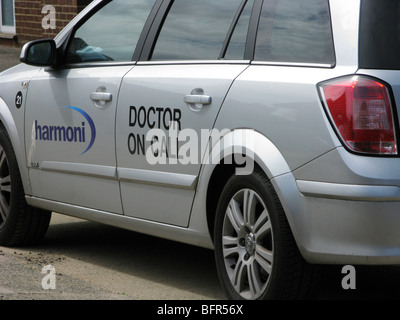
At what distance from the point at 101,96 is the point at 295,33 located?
154cm

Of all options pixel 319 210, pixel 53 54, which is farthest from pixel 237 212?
pixel 53 54

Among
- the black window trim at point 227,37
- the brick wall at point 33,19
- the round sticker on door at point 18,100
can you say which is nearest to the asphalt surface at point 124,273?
the round sticker on door at point 18,100

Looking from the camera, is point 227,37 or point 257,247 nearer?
point 257,247

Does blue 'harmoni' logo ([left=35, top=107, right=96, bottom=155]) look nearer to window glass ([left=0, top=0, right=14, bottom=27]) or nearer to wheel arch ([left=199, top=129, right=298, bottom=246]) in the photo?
wheel arch ([left=199, top=129, right=298, bottom=246])

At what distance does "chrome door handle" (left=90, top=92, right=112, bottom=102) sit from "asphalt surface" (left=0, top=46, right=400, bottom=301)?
109 centimetres

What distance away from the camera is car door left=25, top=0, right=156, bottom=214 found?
17.7ft

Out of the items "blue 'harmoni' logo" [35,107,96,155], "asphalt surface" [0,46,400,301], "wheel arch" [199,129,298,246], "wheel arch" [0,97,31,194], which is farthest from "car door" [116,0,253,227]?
"wheel arch" [0,97,31,194]

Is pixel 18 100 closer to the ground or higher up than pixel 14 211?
higher up

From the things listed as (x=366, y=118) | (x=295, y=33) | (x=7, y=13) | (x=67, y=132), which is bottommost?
(x=7, y=13)

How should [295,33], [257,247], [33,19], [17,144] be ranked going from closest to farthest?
[295,33], [257,247], [17,144], [33,19]

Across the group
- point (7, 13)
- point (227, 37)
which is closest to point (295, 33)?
point (227, 37)

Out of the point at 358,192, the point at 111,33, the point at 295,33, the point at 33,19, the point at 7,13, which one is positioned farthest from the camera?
the point at 7,13

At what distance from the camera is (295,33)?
427 cm

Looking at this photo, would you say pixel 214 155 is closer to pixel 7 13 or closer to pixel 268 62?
Result: pixel 268 62
